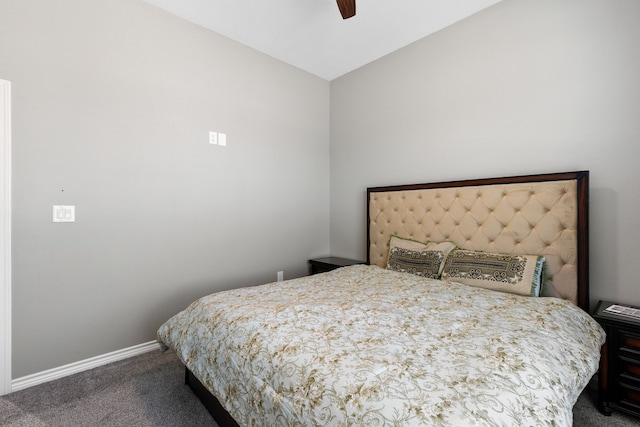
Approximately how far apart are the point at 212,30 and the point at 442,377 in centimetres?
325

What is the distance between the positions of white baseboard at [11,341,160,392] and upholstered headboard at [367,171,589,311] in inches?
94.1

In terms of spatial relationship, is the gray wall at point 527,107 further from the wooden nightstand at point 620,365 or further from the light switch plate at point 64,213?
the light switch plate at point 64,213

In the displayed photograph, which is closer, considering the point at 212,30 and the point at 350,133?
the point at 212,30

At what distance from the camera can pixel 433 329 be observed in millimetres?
1362

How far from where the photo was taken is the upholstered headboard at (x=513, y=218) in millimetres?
1955

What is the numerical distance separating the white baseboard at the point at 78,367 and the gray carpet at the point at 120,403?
49 millimetres

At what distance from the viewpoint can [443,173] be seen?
2.79 m

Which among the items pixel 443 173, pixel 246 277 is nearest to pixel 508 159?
pixel 443 173

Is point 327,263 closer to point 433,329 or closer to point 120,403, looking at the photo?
point 433,329

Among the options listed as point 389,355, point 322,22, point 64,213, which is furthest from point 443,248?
point 64,213

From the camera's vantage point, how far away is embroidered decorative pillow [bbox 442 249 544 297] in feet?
6.55

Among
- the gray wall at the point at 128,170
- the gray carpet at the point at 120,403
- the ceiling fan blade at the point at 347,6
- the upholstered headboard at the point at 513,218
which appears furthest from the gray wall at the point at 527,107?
the gray wall at the point at 128,170

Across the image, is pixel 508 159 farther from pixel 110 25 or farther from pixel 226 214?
pixel 110 25

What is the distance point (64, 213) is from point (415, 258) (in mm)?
2739
